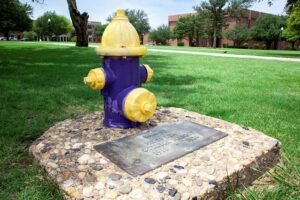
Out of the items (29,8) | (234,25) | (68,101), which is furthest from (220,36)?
(68,101)

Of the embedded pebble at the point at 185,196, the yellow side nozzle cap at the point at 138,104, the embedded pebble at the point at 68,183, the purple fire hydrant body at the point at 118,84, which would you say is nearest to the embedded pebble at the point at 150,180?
the embedded pebble at the point at 185,196

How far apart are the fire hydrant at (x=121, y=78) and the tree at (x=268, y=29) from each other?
178 ft

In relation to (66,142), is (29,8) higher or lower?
higher

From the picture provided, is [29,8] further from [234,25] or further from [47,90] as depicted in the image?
[47,90]

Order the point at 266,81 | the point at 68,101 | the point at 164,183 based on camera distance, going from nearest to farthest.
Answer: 1. the point at 164,183
2. the point at 68,101
3. the point at 266,81

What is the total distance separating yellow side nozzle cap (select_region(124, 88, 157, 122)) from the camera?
11.1ft

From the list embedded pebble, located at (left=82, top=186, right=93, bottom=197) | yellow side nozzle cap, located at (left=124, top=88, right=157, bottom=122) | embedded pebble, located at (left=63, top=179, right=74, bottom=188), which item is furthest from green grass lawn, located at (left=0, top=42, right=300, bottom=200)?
yellow side nozzle cap, located at (left=124, top=88, right=157, bottom=122)

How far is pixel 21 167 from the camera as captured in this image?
2998mm

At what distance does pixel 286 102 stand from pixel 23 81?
5.19 meters

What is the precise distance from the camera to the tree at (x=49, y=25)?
246 ft

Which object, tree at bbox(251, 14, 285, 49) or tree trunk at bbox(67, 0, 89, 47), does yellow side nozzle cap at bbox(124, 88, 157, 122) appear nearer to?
tree trunk at bbox(67, 0, 89, 47)

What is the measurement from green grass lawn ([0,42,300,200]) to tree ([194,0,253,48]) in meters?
45.9

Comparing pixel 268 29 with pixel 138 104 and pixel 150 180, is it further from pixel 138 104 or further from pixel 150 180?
pixel 150 180

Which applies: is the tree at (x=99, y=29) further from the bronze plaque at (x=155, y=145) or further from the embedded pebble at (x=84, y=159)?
the embedded pebble at (x=84, y=159)
